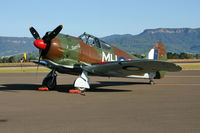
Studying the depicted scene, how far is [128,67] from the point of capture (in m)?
12.4

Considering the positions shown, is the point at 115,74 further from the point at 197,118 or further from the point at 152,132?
the point at 152,132

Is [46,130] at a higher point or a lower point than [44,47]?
lower

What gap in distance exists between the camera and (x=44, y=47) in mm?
12133

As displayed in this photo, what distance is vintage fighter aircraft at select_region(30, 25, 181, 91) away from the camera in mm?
12039

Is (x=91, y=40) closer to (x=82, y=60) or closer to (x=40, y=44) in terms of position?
(x=82, y=60)

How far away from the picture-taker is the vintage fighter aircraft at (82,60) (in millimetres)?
12039

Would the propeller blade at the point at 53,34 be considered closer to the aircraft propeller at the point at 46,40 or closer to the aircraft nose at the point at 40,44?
the aircraft propeller at the point at 46,40

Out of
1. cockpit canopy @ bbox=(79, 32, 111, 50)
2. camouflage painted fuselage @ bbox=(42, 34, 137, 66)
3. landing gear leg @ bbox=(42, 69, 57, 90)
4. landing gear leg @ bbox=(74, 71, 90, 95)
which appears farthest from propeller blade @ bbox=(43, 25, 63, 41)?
landing gear leg @ bbox=(42, 69, 57, 90)

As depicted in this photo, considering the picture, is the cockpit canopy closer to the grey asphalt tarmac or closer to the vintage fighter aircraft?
the vintage fighter aircraft

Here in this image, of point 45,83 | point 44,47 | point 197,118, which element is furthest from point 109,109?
point 45,83

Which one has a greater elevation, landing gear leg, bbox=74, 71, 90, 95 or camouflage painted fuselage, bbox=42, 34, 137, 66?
camouflage painted fuselage, bbox=42, 34, 137, 66

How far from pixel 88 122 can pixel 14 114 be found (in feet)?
6.48

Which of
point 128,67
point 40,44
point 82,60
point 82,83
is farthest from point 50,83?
Result: point 128,67

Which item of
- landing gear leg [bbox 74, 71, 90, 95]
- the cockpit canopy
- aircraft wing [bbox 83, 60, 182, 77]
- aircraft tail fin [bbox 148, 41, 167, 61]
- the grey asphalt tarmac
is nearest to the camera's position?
the grey asphalt tarmac
